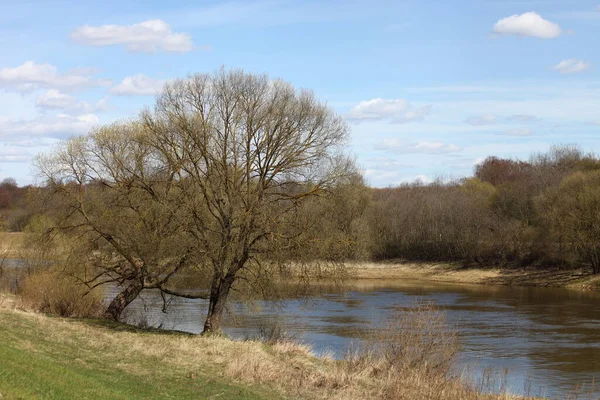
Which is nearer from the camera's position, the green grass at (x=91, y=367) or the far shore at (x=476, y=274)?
the green grass at (x=91, y=367)

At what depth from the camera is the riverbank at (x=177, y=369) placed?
1490 centimetres

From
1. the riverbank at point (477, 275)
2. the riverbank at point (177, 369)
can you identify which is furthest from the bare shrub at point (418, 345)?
the riverbank at point (477, 275)

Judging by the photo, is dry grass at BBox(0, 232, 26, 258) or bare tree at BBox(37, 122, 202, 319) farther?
dry grass at BBox(0, 232, 26, 258)

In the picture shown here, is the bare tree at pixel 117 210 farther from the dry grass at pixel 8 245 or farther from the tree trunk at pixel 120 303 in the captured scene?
the dry grass at pixel 8 245

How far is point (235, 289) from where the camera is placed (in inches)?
1087

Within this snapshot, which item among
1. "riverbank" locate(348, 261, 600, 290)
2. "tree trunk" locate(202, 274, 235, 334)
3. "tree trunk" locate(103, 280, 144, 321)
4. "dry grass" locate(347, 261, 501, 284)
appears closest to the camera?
"tree trunk" locate(202, 274, 235, 334)

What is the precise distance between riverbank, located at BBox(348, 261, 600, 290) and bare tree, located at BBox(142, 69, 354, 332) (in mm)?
29695

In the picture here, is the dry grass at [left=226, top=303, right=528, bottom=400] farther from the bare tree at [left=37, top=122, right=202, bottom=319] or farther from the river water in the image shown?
the bare tree at [left=37, top=122, right=202, bottom=319]

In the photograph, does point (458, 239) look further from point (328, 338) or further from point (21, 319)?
point (21, 319)

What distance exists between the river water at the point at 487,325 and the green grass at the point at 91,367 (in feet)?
18.8

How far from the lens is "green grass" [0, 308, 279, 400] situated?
13.3 meters

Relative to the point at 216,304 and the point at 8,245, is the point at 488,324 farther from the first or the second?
the point at 8,245

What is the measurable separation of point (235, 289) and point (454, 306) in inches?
889

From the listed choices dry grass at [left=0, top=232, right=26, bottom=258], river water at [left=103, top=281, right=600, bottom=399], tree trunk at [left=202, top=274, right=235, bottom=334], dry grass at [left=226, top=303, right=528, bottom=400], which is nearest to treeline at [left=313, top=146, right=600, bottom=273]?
river water at [left=103, top=281, right=600, bottom=399]
